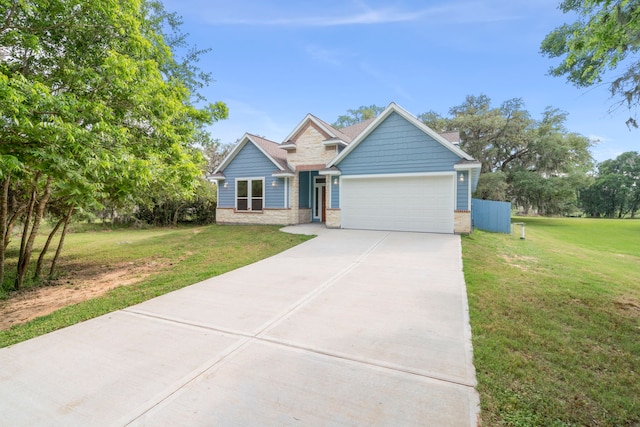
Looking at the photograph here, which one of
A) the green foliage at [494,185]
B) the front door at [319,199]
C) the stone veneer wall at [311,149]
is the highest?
the stone veneer wall at [311,149]

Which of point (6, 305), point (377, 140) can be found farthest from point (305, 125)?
point (6, 305)

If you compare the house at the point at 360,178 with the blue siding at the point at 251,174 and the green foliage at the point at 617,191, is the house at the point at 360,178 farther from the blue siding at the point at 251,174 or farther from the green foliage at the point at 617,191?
the green foliage at the point at 617,191

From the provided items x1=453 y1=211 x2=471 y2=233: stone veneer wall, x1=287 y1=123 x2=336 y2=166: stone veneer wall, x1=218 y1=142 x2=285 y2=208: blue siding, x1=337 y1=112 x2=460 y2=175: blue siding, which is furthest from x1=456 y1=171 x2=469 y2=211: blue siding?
x1=218 y1=142 x2=285 y2=208: blue siding

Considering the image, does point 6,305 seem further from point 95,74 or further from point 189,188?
point 95,74

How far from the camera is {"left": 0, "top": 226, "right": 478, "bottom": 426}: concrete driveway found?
237cm

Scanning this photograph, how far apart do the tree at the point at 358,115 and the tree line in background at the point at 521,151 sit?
22.0 feet

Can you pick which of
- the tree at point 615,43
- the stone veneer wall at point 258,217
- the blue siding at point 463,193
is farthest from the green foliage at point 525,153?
the tree at point 615,43

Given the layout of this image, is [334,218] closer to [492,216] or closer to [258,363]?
[492,216]

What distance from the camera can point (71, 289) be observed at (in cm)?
667

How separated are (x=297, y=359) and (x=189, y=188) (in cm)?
594

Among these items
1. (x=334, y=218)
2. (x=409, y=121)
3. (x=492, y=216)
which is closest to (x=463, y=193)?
(x=409, y=121)

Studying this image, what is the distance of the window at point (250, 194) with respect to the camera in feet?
56.6

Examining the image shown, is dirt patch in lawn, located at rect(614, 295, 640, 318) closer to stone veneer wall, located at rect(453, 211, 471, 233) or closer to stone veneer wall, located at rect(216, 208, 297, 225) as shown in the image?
stone veneer wall, located at rect(453, 211, 471, 233)

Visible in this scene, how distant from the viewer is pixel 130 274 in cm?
772
